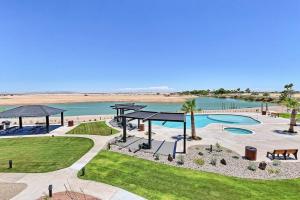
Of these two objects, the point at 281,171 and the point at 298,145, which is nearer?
the point at 281,171

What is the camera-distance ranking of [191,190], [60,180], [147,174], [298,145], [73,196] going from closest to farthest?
1. [73,196]
2. [191,190]
3. [60,180]
4. [147,174]
5. [298,145]

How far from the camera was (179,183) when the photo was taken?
13.0 m

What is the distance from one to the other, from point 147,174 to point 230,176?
19.0ft

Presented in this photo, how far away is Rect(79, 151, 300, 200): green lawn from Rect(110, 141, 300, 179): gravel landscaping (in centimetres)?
101

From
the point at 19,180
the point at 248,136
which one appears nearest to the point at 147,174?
the point at 19,180

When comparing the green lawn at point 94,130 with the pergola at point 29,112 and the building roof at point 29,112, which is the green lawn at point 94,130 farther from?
the building roof at point 29,112

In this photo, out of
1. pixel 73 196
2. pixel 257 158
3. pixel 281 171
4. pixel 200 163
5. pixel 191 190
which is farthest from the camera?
pixel 257 158

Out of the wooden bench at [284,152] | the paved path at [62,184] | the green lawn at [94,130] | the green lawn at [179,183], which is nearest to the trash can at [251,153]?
the wooden bench at [284,152]

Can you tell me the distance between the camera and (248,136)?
87.6ft

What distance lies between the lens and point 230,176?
1448 cm

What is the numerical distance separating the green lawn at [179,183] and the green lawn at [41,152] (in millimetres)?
2885

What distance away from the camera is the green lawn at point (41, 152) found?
609 inches

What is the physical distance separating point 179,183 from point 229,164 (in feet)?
19.5

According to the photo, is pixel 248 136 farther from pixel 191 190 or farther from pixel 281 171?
pixel 191 190
